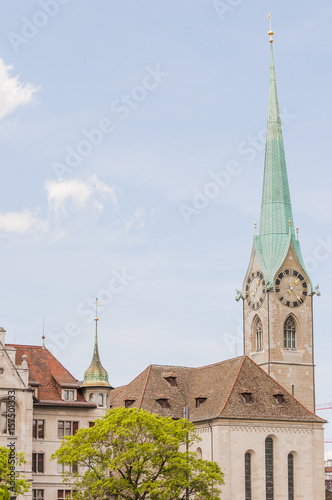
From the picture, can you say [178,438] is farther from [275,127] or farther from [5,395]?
[275,127]

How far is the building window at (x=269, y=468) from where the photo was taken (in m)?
90.9

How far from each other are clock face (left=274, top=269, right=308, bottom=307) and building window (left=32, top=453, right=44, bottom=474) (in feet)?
147

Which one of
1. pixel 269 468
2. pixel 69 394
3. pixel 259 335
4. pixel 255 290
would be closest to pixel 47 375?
pixel 69 394

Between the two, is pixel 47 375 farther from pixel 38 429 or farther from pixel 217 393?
pixel 217 393

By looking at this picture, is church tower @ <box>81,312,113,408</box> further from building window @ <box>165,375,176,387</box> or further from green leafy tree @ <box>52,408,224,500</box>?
building window @ <box>165,375,176,387</box>

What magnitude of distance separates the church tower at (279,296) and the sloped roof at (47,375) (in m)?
34.7

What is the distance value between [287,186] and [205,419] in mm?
40321

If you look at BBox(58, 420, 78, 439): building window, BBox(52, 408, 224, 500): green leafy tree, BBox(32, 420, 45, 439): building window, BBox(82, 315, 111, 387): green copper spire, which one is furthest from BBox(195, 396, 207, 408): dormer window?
BBox(52, 408, 224, 500): green leafy tree

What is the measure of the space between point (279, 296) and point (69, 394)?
40.6m

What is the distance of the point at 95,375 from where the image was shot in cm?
8562

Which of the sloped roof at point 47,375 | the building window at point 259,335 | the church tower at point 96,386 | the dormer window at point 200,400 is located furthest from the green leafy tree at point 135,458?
the building window at point 259,335

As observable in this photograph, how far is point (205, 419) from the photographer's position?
303 feet

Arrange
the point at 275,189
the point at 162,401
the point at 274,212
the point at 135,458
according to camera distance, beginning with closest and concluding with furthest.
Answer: the point at 135,458, the point at 162,401, the point at 274,212, the point at 275,189

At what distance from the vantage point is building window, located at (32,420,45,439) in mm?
81938
